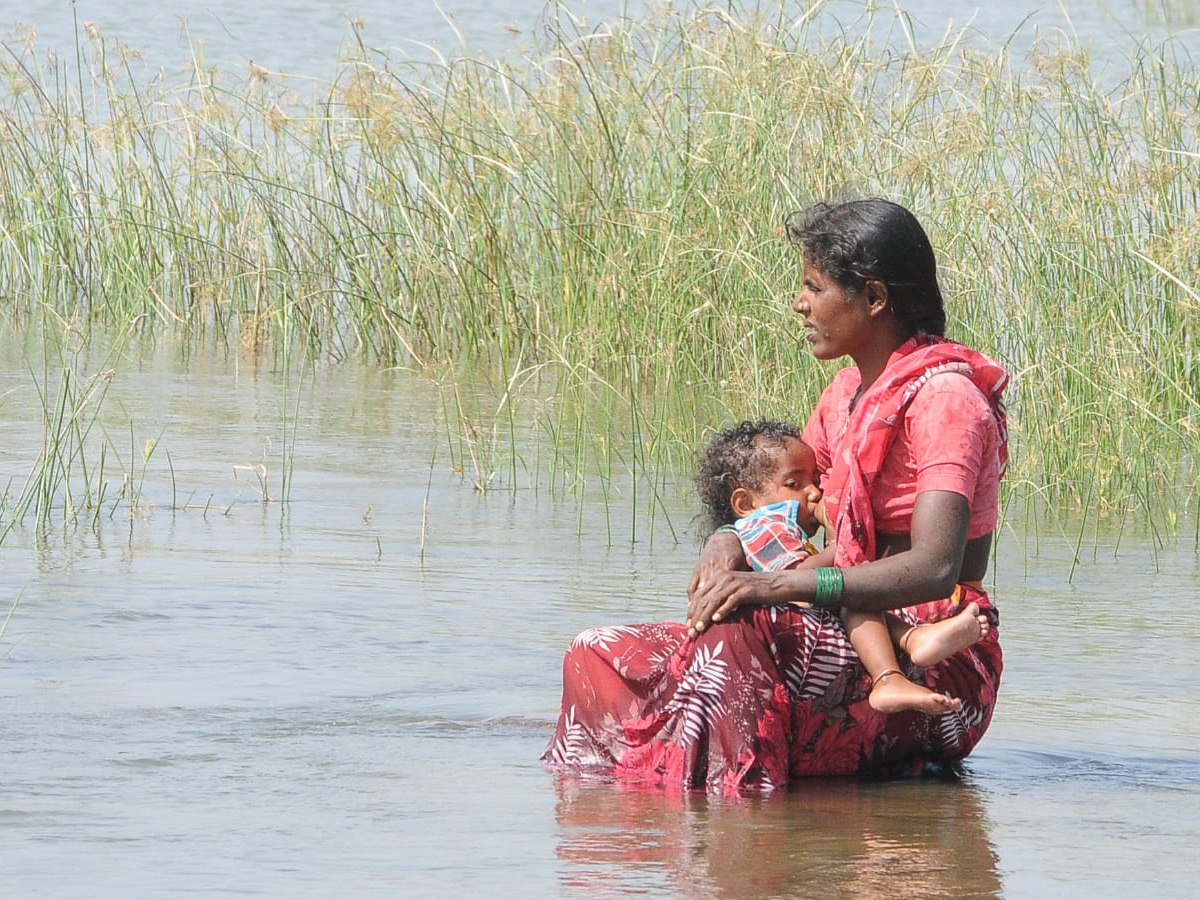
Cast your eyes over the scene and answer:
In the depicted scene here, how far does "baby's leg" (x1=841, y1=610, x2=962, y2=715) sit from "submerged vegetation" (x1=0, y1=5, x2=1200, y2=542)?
281 cm

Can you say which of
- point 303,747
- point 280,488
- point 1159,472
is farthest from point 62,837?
point 1159,472

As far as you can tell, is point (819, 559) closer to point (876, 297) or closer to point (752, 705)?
point (752, 705)

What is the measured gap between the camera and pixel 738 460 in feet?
13.9

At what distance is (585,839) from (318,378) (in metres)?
6.33

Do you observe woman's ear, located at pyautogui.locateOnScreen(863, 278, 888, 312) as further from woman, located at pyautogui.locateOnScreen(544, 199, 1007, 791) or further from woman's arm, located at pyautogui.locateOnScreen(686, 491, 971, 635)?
woman's arm, located at pyautogui.locateOnScreen(686, 491, 971, 635)

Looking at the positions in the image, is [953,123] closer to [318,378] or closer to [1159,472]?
[1159,472]

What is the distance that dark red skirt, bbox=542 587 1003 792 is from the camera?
3736mm

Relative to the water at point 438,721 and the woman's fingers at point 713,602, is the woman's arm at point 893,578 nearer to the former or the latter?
the woman's fingers at point 713,602

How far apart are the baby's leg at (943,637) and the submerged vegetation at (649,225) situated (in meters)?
2.83

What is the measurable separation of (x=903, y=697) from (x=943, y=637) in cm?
12

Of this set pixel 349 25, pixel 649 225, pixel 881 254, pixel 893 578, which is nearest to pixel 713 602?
pixel 893 578

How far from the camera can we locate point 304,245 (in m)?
10.0

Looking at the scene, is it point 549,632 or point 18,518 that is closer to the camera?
point 549,632

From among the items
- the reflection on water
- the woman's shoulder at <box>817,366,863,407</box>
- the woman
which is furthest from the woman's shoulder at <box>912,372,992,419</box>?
the reflection on water
